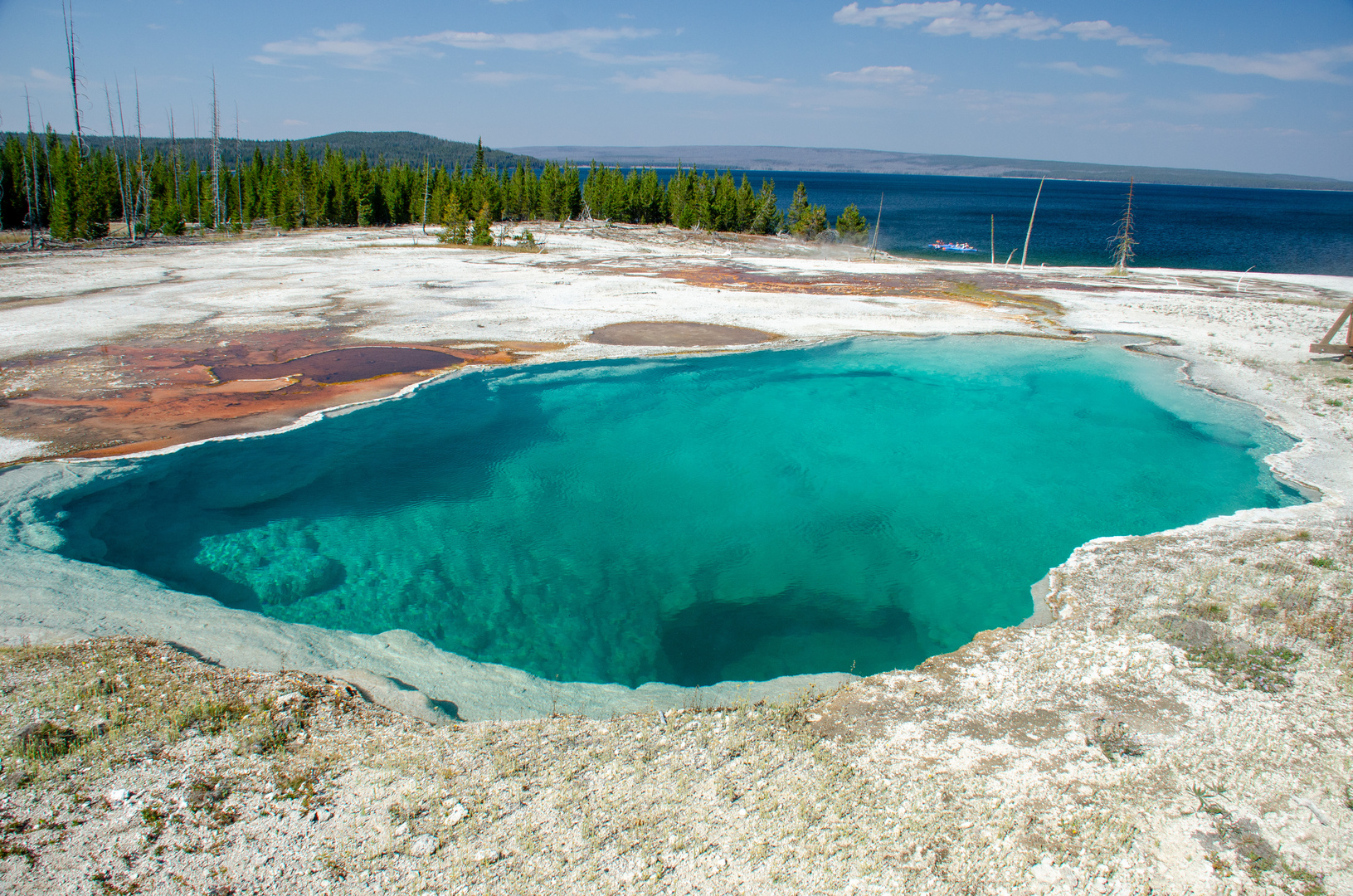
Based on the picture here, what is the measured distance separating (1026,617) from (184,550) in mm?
10877

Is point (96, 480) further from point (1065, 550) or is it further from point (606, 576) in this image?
point (1065, 550)

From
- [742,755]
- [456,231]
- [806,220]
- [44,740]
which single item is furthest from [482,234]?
[742,755]

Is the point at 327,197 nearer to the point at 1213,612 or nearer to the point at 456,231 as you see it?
the point at 456,231

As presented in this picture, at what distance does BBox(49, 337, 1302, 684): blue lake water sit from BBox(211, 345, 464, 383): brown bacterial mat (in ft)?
5.16

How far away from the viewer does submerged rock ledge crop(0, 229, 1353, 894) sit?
4.54 meters

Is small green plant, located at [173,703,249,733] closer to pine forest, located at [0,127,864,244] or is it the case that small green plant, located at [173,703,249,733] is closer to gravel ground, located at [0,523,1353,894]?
gravel ground, located at [0,523,1353,894]

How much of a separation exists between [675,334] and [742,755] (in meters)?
16.7

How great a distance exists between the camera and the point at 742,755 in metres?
5.64

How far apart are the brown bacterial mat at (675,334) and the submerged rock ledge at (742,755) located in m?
12.8

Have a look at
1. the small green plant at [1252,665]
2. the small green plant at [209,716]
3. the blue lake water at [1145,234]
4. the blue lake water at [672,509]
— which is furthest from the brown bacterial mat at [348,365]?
the blue lake water at [1145,234]

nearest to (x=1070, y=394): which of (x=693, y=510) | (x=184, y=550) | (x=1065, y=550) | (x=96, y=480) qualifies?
(x=1065, y=550)

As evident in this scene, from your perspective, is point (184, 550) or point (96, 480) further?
point (96, 480)

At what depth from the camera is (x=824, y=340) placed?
21484 millimetres

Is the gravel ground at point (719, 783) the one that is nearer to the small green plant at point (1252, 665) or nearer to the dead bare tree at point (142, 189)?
the small green plant at point (1252, 665)
